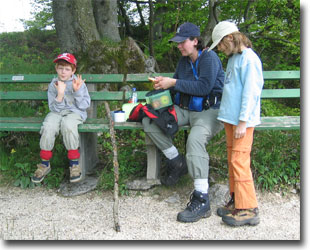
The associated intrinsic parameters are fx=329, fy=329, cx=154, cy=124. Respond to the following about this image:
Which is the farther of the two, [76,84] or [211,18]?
[211,18]

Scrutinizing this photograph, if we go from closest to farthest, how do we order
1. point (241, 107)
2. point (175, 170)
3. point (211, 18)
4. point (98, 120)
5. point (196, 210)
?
point (241, 107) → point (196, 210) → point (175, 170) → point (98, 120) → point (211, 18)

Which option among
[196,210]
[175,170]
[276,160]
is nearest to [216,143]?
[276,160]

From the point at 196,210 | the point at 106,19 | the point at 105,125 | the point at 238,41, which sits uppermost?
the point at 106,19

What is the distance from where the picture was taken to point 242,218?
2959 mm

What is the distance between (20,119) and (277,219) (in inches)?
123

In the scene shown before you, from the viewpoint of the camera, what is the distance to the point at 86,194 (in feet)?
12.2

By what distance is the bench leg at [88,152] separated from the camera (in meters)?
3.87

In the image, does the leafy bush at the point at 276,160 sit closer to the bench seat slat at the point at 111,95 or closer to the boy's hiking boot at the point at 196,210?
the bench seat slat at the point at 111,95

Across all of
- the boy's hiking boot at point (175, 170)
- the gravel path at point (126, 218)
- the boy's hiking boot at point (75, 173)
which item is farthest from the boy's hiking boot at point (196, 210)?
the boy's hiking boot at point (75, 173)

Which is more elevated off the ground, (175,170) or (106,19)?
(106,19)

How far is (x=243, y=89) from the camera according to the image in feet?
9.24

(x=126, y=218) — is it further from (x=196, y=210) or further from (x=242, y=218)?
(x=242, y=218)

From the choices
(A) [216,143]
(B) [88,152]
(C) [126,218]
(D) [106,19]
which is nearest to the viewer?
(C) [126,218]

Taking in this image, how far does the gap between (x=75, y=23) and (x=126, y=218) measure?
3.95 meters
